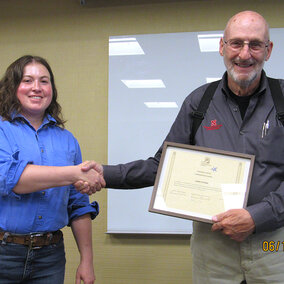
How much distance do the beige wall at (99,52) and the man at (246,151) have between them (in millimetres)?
1291

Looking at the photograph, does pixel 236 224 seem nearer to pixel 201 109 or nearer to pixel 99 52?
pixel 201 109

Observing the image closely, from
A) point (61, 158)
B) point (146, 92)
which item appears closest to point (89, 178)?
point (61, 158)

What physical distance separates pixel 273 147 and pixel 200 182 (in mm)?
331

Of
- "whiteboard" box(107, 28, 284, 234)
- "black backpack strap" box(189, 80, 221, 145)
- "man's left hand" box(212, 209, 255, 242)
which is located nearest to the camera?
"man's left hand" box(212, 209, 255, 242)

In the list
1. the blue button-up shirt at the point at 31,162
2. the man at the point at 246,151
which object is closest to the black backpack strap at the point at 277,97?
the man at the point at 246,151

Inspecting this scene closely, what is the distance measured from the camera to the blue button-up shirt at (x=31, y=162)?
54.7 inches

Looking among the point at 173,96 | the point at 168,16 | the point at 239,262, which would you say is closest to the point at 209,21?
the point at 168,16

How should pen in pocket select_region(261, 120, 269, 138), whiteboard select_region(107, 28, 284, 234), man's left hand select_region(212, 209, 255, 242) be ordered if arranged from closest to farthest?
man's left hand select_region(212, 209, 255, 242) → pen in pocket select_region(261, 120, 269, 138) → whiteboard select_region(107, 28, 284, 234)

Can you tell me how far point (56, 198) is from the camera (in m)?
1.52

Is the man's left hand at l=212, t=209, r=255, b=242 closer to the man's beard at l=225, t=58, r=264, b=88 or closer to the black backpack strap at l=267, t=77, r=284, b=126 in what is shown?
the black backpack strap at l=267, t=77, r=284, b=126

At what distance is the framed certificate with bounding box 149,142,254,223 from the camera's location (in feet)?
4.39
